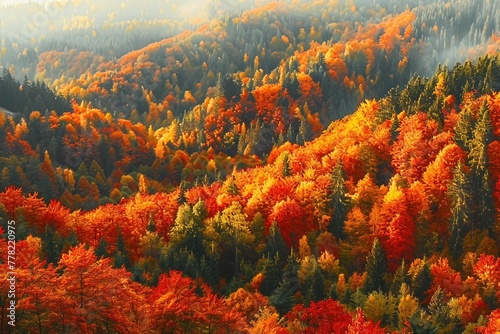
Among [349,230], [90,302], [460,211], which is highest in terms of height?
[90,302]

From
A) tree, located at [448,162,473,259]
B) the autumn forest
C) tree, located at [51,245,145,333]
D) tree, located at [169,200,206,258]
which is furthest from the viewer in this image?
tree, located at [169,200,206,258]

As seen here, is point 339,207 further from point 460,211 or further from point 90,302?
point 90,302

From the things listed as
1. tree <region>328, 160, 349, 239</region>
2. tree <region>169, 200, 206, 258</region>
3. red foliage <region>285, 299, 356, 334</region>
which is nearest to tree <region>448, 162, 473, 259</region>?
tree <region>328, 160, 349, 239</region>

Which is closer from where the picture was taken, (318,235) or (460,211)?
(460,211)

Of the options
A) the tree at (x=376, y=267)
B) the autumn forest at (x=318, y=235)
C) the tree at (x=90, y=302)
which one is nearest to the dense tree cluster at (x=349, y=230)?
the tree at (x=376, y=267)

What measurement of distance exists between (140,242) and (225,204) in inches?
867

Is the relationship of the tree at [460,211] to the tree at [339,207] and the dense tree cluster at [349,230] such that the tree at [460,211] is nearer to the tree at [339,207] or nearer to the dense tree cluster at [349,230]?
the dense tree cluster at [349,230]

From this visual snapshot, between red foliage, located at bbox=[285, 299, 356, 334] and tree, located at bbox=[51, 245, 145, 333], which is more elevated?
tree, located at bbox=[51, 245, 145, 333]

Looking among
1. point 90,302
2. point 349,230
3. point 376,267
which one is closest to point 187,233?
point 349,230

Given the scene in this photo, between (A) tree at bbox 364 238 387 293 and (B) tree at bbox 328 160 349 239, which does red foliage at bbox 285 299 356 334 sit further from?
(B) tree at bbox 328 160 349 239

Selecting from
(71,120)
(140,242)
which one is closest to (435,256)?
(140,242)

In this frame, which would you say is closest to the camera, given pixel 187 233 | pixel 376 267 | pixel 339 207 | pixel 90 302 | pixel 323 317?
pixel 90 302

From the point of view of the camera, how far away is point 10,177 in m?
135

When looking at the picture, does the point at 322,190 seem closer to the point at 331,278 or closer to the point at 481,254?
the point at 331,278
